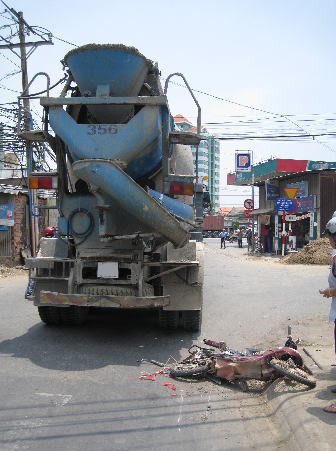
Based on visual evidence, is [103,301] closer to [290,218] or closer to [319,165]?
[290,218]

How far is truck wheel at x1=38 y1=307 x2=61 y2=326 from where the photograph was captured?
778 cm

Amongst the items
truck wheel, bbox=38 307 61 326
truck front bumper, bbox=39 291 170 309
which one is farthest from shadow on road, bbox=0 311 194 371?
truck front bumper, bbox=39 291 170 309

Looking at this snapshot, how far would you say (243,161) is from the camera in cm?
3259

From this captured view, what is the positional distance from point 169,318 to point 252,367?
2.52 m

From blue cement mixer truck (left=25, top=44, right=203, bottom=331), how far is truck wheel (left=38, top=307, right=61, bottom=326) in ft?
0.07

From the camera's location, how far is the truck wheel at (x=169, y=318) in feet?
24.8

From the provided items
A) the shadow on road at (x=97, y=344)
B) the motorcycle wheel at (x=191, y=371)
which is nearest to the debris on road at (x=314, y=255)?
the shadow on road at (x=97, y=344)

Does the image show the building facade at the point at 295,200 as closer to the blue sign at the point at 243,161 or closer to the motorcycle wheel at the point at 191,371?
the blue sign at the point at 243,161

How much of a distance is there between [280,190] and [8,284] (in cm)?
2399

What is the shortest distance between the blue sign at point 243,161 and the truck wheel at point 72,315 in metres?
25.4

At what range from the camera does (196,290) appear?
287 inches

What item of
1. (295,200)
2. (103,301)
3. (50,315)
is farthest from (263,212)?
(103,301)

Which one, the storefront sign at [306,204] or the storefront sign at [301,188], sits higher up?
the storefront sign at [301,188]

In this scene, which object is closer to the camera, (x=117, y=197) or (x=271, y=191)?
(x=117, y=197)
